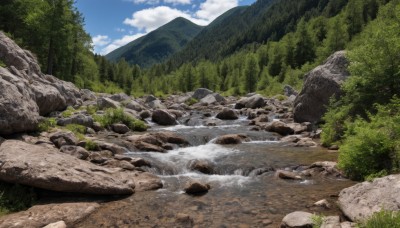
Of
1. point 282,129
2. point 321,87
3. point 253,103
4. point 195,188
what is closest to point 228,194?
point 195,188

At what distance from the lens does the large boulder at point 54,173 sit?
39.4 feet

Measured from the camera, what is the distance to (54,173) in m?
12.3

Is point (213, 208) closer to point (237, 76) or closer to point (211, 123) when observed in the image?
point (211, 123)

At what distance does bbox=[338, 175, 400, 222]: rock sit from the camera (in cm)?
945

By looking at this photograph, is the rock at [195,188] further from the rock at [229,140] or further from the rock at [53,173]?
the rock at [229,140]

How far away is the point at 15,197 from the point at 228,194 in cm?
802

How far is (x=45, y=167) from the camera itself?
12.5 m

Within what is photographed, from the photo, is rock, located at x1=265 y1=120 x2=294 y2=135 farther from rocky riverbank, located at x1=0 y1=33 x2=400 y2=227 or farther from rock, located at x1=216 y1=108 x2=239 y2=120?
rock, located at x1=216 y1=108 x2=239 y2=120

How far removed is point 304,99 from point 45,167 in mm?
23196

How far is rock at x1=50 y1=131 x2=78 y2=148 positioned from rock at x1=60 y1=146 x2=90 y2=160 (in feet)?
3.90

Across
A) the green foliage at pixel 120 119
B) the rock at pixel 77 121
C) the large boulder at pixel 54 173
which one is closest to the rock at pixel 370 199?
the large boulder at pixel 54 173

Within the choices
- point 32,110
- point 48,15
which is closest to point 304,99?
point 32,110

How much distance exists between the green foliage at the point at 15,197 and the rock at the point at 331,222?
32.1 ft

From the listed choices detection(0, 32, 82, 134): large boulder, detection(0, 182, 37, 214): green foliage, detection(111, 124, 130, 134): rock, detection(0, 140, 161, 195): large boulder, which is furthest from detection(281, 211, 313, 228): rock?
detection(111, 124, 130, 134): rock
